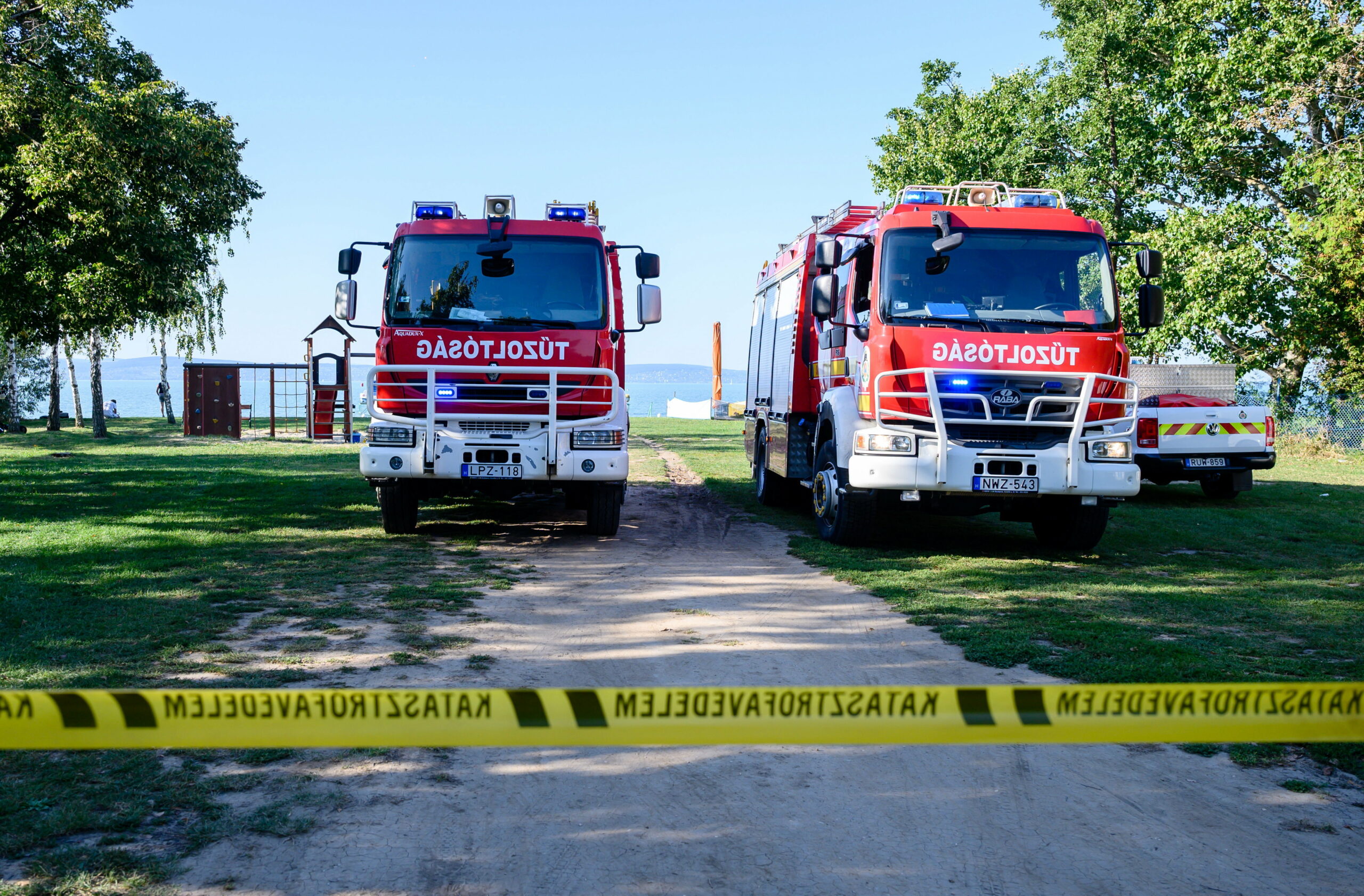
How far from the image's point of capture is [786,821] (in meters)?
3.70

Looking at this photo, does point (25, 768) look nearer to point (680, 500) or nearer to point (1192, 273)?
point (680, 500)

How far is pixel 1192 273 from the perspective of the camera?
24.6 m

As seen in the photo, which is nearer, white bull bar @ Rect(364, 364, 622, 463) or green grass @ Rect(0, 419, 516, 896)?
green grass @ Rect(0, 419, 516, 896)

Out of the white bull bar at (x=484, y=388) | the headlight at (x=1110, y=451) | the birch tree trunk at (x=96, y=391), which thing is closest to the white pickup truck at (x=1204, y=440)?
the headlight at (x=1110, y=451)

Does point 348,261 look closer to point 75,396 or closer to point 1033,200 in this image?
point 1033,200

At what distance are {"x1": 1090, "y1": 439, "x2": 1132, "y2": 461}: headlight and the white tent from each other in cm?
5189

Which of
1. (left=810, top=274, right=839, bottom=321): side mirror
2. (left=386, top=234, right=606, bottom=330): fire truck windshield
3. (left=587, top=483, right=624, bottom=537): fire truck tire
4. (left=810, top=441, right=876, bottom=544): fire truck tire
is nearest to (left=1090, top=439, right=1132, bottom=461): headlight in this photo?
(left=810, top=441, right=876, bottom=544): fire truck tire

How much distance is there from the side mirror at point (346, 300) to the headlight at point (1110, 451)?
729 centimetres

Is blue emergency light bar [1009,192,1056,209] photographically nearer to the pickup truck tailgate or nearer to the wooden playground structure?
the pickup truck tailgate

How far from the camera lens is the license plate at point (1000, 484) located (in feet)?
29.9

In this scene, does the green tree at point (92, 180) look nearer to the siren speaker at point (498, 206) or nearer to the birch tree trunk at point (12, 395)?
the siren speaker at point (498, 206)

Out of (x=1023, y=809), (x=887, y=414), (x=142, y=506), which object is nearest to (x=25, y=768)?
(x=1023, y=809)

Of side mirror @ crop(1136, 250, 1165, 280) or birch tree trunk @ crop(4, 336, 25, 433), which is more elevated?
side mirror @ crop(1136, 250, 1165, 280)

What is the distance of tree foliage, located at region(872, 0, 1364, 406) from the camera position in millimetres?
24328
